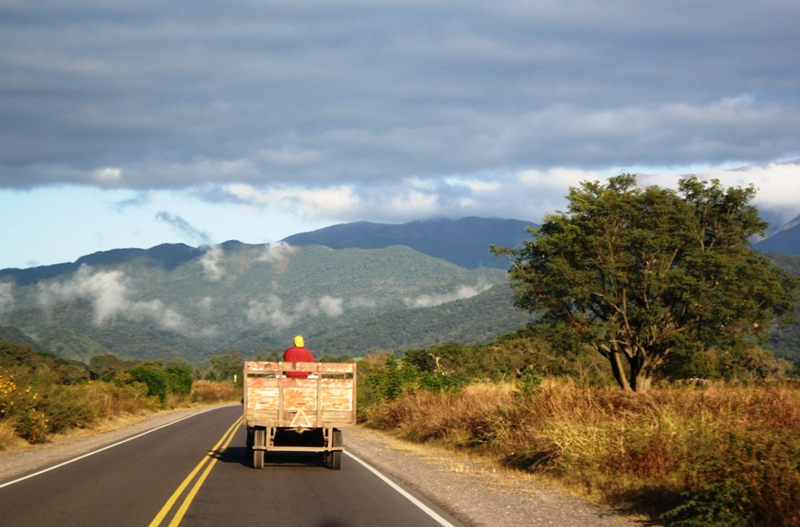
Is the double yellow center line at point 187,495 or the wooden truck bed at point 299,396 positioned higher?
the wooden truck bed at point 299,396

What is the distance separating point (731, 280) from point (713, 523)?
3788 centimetres

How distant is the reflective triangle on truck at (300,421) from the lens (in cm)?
1561

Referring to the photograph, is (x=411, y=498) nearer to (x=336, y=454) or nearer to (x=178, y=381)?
(x=336, y=454)

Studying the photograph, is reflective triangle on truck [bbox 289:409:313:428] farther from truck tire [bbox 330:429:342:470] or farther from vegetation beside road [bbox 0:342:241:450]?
vegetation beside road [bbox 0:342:241:450]

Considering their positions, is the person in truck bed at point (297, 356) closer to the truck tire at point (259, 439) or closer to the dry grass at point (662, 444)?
the truck tire at point (259, 439)

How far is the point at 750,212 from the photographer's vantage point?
48.4 meters

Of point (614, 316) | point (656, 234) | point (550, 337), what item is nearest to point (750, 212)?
point (656, 234)

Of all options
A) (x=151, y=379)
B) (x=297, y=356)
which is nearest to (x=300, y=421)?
(x=297, y=356)

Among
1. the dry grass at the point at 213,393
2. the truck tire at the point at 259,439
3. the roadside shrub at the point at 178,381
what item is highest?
the truck tire at the point at 259,439

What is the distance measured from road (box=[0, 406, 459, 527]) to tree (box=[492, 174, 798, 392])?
3008cm

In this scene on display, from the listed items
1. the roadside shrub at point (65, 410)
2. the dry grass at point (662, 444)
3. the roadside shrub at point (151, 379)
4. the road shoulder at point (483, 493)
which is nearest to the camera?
the dry grass at point (662, 444)

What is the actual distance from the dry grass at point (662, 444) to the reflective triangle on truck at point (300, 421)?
14.3 feet

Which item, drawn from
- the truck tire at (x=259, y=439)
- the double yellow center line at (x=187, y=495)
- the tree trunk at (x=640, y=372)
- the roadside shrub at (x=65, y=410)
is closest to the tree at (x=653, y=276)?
the tree trunk at (x=640, y=372)

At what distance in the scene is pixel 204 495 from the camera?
1232cm
